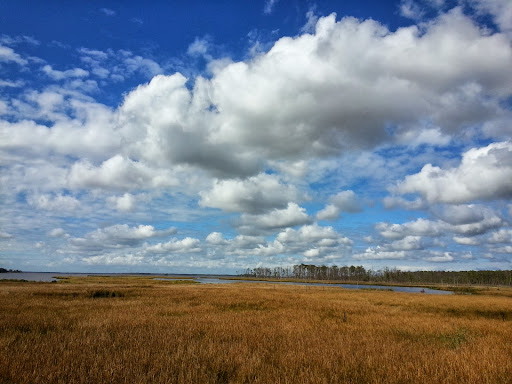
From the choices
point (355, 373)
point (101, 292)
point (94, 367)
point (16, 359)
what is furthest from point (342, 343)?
point (101, 292)

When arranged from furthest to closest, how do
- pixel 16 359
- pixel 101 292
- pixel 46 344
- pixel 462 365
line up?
pixel 101 292 → pixel 46 344 → pixel 462 365 → pixel 16 359

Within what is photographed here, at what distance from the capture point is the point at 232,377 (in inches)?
255

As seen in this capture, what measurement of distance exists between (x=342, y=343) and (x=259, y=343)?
104 inches

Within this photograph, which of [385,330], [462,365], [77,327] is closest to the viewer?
[462,365]

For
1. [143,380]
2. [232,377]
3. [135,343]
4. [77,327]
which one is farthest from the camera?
[77,327]

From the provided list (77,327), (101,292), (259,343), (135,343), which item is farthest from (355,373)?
(101,292)

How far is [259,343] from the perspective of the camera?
9.41 m

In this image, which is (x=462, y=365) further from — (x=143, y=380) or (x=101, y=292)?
(x=101, y=292)

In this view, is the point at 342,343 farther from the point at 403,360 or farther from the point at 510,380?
the point at 510,380

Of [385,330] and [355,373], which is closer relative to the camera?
[355,373]

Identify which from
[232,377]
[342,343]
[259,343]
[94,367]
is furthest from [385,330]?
[94,367]

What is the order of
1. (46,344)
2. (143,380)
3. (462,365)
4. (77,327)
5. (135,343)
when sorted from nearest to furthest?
1. (143,380)
2. (462,365)
3. (46,344)
4. (135,343)
5. (77,327)

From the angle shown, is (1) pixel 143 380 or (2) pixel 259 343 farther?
(2) pixel 259 343

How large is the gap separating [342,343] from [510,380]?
4.13 metres
